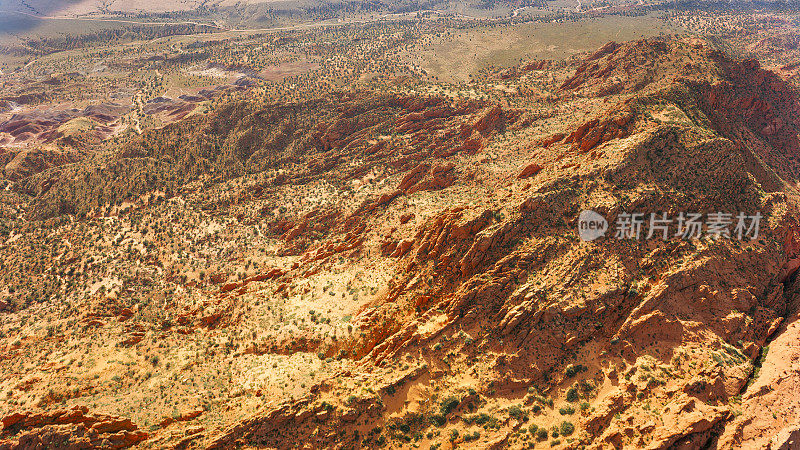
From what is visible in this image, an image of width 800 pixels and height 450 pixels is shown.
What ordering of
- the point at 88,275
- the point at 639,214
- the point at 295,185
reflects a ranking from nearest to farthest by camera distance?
the point at 639,214 → the point at 88,275 → the point at 295,185

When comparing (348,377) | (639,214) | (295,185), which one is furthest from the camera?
(295,185)

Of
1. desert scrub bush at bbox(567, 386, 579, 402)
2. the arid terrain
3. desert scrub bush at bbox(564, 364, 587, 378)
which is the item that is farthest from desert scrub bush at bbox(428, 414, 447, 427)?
desert scrub bush at bbox(564, 364, 587, 378)

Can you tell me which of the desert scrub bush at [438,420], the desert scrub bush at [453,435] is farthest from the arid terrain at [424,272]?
the desert scrub bush at [453,435]

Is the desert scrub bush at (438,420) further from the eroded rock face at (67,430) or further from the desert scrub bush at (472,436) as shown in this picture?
the eroded rock face at (67,430)

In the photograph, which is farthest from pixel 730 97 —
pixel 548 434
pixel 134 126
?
pixel 134 126

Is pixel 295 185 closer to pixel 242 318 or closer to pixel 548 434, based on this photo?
pixel 242 318

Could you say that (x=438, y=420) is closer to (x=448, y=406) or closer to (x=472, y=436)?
(x=448, y=406)

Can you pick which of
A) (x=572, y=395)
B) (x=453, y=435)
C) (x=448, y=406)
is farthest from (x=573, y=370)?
(x=453, y=435)

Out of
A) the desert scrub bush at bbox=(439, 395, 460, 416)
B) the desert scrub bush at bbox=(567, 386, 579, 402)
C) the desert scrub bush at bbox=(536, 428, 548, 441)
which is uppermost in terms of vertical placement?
the desert scrub bush at bbox=(567, 386, 579, 402)

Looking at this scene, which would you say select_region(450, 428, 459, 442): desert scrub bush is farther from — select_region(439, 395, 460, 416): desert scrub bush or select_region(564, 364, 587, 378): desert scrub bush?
select_region(564, 364, 587, 378): desert scrub bush
